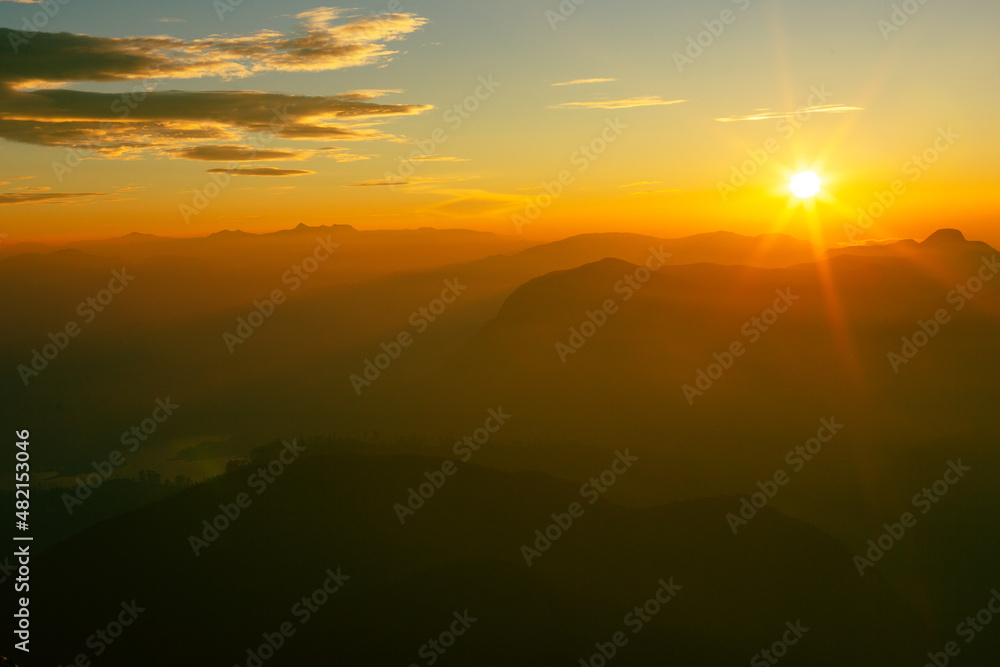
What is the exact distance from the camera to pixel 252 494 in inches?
5709

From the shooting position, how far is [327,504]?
139250mm

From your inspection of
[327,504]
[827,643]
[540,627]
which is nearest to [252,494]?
[327,504]

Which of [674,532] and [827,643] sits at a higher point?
[674,532]

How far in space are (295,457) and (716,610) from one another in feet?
325

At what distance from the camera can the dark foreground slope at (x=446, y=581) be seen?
337 feet

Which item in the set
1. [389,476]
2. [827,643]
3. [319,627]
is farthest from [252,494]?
[827,643]

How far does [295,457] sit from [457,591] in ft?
238

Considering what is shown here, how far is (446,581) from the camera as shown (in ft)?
372

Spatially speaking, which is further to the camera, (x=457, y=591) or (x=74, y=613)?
(x=74, y=613)

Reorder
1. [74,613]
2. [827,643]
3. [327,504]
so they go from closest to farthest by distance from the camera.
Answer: [74,613] → [827,643] → [327,504]

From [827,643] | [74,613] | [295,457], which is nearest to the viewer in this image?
[74,613]

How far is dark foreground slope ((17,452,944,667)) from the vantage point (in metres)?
103

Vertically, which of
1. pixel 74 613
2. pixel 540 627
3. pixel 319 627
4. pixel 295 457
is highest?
pixel 295 457

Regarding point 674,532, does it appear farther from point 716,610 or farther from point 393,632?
point 393,632
